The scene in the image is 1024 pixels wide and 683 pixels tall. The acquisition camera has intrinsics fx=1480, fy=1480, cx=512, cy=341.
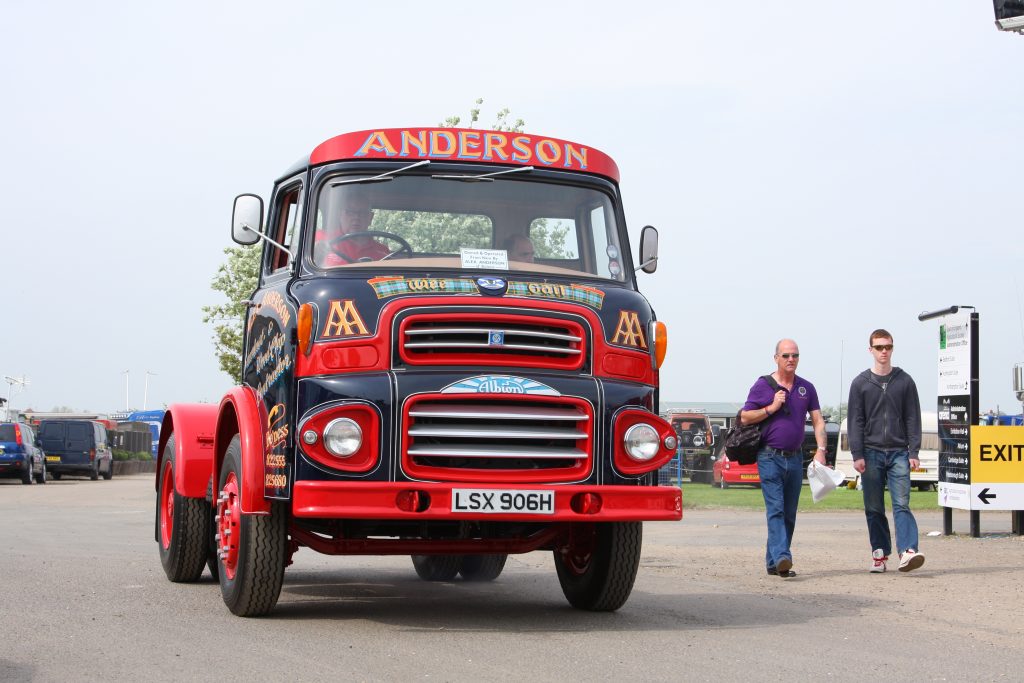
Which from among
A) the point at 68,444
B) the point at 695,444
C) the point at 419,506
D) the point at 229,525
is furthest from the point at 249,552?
the point at 695,444

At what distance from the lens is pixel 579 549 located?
393 inches

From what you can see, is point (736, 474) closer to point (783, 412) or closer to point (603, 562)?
point (783, 412)

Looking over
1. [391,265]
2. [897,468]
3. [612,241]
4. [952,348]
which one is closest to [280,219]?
[391,265]

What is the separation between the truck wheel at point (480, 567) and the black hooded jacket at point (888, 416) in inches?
123

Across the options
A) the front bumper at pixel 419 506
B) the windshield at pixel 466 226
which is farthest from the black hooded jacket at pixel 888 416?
the front bumper at pixel 419 506

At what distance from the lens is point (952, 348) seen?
17.2 m

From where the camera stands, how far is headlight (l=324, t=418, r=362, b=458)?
8086mm

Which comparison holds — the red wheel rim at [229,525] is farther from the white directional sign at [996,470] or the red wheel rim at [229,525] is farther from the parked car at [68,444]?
the parked car at [68,444]

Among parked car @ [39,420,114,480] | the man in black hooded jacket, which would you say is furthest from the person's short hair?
parked car @ [39,420,114,480]

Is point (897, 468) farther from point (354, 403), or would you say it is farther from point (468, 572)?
point (354, 403)

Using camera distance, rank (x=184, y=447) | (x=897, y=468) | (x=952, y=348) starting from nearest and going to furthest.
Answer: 1. (x=184, y=447)
2. (x=897, y=468)
3. (x=952, y=348)

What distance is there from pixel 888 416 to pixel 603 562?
13.4 feet

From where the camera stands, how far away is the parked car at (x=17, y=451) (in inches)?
1457

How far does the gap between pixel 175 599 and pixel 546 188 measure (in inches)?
147
